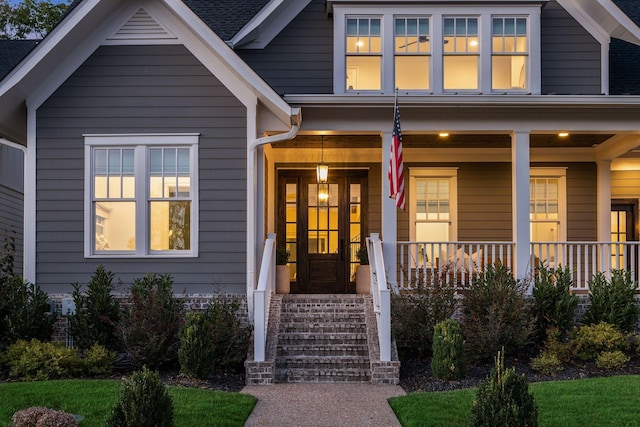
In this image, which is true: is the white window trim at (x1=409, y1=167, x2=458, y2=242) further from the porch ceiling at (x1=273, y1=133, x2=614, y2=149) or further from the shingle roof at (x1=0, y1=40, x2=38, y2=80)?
the shingle roof at (x1=0, y1=40, x2=38, y2=80)

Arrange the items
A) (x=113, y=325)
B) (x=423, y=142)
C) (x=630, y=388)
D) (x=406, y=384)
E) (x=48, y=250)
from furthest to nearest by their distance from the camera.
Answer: (x=423, y=142) → (x=48, y=250) → (x=113, y=325) → (x=406, y=384) → (x=630, y=388)

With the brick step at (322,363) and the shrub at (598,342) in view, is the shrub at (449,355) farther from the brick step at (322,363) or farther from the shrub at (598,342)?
the shrub at (598,342)

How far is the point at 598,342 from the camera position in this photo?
29.8ft

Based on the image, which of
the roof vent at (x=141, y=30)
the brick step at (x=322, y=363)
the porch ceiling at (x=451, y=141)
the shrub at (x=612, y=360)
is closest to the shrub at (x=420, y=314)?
the brick step at (x=322, y=363)

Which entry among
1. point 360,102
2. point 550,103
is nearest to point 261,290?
point 360,102

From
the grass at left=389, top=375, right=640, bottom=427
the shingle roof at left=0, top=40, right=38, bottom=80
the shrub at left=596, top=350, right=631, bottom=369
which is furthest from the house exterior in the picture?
the shingle roof at left=0, top=40, right=38, bottom=80

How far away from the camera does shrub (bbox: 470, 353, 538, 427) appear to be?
5426 millimetres

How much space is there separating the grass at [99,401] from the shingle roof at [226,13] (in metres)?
6.46

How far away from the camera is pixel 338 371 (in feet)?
29.0

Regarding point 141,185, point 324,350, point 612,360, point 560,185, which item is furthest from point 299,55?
point 612,360

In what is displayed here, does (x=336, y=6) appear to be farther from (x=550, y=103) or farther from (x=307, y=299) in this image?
(x=307, y=299)

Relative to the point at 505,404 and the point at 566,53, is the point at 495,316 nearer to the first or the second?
the point at 505,404

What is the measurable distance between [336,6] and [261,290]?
5.23 meters

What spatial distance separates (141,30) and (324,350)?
5736mm
